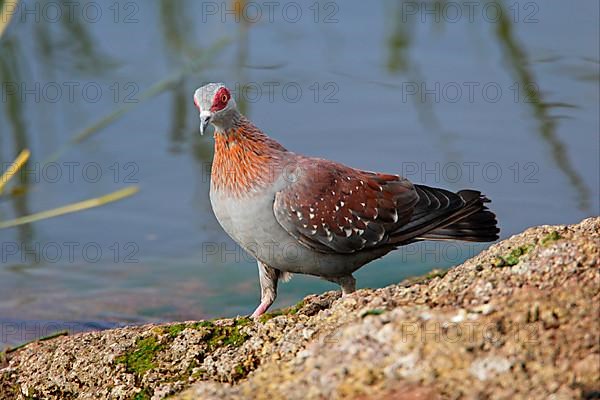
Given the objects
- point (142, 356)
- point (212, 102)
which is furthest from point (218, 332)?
point (212, 102)

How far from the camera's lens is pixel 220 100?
6.30 m

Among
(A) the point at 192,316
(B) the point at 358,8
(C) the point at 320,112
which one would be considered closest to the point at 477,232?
(A) the point at 192,316

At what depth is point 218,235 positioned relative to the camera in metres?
9.09

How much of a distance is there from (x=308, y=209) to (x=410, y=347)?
2.59m

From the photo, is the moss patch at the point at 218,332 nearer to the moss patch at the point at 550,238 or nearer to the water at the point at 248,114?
the moss patch at the point at 550,238

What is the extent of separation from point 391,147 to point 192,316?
9.12ft

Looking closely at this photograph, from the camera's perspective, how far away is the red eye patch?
6266 mm

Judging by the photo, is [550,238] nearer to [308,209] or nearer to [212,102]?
[308,209]

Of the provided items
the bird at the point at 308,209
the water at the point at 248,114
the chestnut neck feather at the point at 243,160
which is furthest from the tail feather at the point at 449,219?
the water at the point at 248,114

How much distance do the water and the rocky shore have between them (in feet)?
8.72

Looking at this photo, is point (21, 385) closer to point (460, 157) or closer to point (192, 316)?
point (192, 316)

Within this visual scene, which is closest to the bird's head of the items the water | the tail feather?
the tail feather

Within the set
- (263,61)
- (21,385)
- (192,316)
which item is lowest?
(192,316)

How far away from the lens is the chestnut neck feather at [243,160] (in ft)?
20.7
